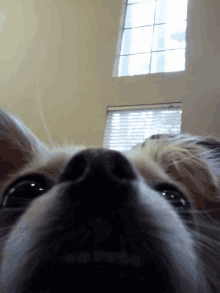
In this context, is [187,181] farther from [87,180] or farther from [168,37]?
[168,37]

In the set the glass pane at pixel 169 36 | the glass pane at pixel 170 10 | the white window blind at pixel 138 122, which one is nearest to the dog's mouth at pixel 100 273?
the white window blind at pixel 138 122

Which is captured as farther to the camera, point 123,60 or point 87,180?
point 123,60

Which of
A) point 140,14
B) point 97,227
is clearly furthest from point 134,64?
point 97,227

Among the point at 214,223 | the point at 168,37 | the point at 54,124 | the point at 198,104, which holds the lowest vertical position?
the point at 214,223

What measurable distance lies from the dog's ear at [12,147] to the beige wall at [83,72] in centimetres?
74

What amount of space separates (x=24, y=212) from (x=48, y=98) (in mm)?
1242

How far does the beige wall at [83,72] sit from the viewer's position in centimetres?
141

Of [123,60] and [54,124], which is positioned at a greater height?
[123,60]

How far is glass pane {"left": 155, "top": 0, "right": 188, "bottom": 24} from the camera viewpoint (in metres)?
1.78

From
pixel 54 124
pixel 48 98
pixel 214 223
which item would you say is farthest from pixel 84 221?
pixel 48 98

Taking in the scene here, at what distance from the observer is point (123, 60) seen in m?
1.75

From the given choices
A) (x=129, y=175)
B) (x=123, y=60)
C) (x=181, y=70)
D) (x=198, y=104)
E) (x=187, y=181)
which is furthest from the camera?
(x=123, y=60)

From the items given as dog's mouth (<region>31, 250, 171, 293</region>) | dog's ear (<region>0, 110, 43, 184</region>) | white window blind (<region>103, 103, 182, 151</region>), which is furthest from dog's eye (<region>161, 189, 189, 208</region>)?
white window blind (<region>103, 103, 182, 151</region>)

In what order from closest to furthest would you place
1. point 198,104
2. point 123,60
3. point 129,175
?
1. point 129,175
2. point 198,104
3. point 123,60
